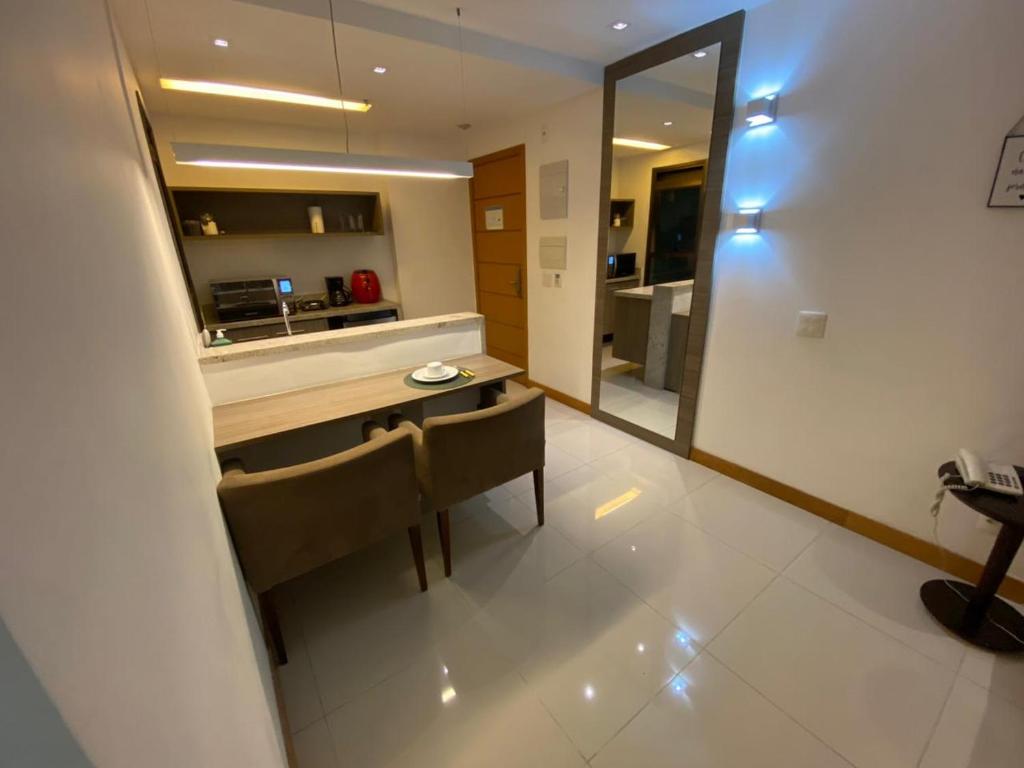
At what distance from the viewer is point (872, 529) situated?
214 cm

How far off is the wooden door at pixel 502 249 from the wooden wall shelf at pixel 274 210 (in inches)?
40.3

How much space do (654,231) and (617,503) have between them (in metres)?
2.38

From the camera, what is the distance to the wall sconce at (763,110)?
6.81 ft

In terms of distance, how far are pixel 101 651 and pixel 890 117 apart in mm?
2781

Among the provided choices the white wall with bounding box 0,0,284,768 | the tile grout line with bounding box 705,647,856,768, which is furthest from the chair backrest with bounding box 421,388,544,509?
the tile grout line with bounding box 705,647,856,768

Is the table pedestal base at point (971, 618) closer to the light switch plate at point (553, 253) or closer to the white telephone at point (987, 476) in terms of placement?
the white telephone at point (987, 476)

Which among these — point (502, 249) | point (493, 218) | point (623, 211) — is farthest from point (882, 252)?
point (493, 218)

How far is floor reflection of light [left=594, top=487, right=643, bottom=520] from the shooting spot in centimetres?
240

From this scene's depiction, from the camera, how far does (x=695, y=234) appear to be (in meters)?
2.80

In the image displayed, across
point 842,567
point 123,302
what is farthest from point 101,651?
point 842,567

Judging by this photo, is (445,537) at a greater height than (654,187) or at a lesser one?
lesser

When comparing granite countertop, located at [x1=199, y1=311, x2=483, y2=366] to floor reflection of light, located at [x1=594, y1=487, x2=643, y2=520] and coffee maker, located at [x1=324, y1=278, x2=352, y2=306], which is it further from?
coffee maker, located at [x1=324, y1=278, x2=352, y2=306]

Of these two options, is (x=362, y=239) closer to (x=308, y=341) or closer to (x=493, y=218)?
(x=493, y=218)

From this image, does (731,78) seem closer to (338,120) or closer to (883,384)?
(883,384)
